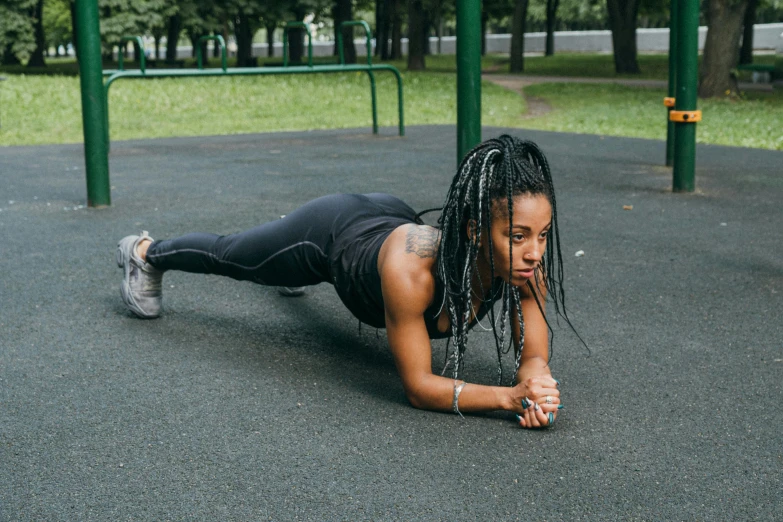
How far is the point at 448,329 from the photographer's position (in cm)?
311

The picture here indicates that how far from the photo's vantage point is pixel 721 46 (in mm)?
17422

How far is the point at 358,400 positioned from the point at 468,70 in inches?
113

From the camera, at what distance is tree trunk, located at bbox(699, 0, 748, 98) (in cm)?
1689

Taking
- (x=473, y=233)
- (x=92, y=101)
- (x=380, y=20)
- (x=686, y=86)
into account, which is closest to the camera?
(x=473, y=233)

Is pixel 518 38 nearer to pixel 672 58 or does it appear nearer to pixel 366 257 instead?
pixel 672 58

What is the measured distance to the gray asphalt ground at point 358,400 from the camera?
252cm

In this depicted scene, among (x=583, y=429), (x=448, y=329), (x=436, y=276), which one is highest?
(x=436, y=276)

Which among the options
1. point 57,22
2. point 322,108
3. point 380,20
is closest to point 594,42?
point 380,20

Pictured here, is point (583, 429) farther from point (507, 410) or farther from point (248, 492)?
point (248, 492)

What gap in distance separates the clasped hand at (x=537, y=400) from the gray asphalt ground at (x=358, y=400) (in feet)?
0.22

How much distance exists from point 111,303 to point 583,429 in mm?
2437

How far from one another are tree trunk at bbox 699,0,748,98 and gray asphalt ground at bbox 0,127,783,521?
38.6 ft

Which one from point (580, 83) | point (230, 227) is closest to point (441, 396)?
point (230, 227)

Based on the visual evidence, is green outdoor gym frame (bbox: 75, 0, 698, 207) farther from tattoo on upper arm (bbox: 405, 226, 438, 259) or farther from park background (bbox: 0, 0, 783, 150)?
park background (bbox: 0, 0, 783, 150)
